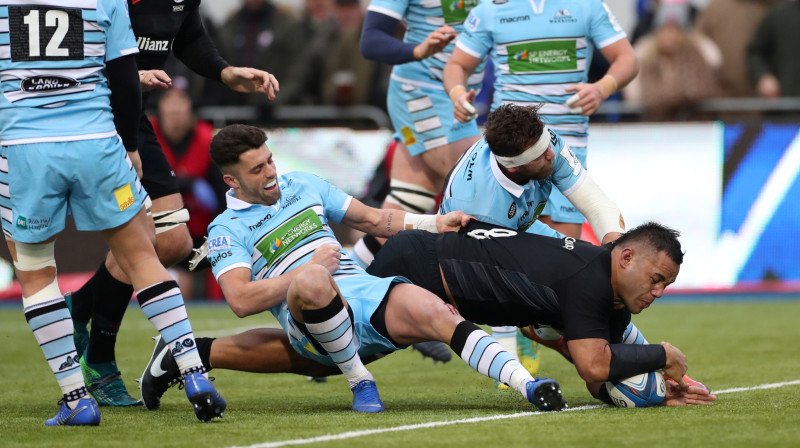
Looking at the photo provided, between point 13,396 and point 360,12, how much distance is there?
9085 millimetres

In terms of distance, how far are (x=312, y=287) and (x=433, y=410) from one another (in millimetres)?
842

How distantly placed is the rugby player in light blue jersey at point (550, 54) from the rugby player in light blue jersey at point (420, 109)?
1.60 feet

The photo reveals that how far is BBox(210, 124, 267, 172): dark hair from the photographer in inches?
229

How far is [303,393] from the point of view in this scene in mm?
6531

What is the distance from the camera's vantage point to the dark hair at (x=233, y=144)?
5809mm

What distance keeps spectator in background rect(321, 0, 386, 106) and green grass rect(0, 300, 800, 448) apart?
4.84 m

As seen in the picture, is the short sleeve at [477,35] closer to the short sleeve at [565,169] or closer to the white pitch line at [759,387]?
the short sleeve at [565,169]

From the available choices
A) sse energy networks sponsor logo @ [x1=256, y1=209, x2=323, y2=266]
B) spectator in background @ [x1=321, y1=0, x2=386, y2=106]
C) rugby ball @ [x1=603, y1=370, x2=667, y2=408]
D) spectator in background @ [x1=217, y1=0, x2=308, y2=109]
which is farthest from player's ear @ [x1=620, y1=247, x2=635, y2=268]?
spectator in background @ [x1=217, y1=0, x2=308, y2=109]

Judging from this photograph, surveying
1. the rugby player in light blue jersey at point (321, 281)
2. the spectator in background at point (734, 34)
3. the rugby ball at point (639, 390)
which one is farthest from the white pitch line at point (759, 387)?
the spectator in background at point (734, 34)

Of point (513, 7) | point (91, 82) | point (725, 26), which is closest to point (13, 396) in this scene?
point (91, 82)

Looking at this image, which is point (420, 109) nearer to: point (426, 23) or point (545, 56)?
point (426, 23)

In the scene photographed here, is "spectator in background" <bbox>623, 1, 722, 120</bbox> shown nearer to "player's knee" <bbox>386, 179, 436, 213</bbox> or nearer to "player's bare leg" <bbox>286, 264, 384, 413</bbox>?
"player's knee" <bbox>386, 179, 436, 213</bbox>

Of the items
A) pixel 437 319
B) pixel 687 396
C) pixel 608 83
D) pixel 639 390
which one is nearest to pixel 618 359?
pixel 639 390

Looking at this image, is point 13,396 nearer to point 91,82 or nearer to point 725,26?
point 91,82
